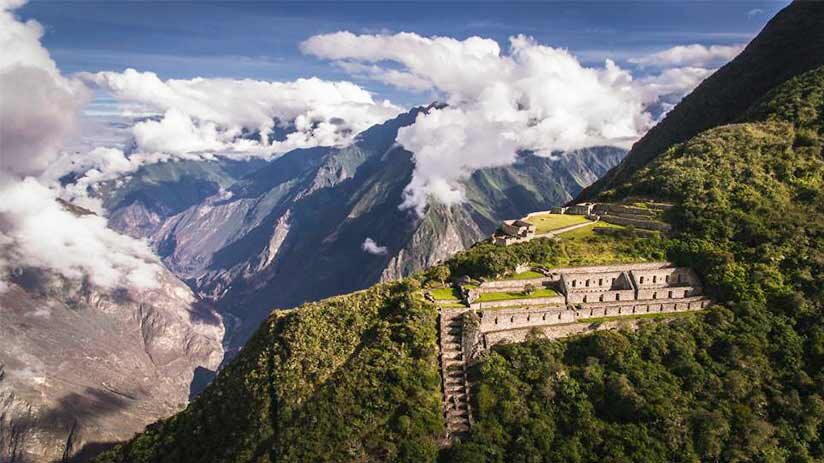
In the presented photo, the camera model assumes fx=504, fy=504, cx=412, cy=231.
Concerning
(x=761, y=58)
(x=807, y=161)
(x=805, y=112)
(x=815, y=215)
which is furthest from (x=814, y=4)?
(x=815, y=215)

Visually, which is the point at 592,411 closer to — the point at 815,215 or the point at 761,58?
the point at 815,215

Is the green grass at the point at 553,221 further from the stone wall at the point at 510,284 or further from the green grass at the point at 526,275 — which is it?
the stone wall at the point at 510,284

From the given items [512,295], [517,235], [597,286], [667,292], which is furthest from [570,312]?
[517,235]

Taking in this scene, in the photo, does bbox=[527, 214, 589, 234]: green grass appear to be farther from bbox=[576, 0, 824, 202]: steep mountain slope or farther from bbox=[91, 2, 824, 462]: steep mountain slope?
bbox=[576, 0, 824, 202]: steep mountain slope

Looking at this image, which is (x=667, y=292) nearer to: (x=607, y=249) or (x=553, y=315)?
(x=607, y=249)

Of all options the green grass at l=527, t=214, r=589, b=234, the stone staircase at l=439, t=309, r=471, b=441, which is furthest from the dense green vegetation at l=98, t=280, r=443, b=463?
the green grass at l=527, t=214, r=589, b=234
